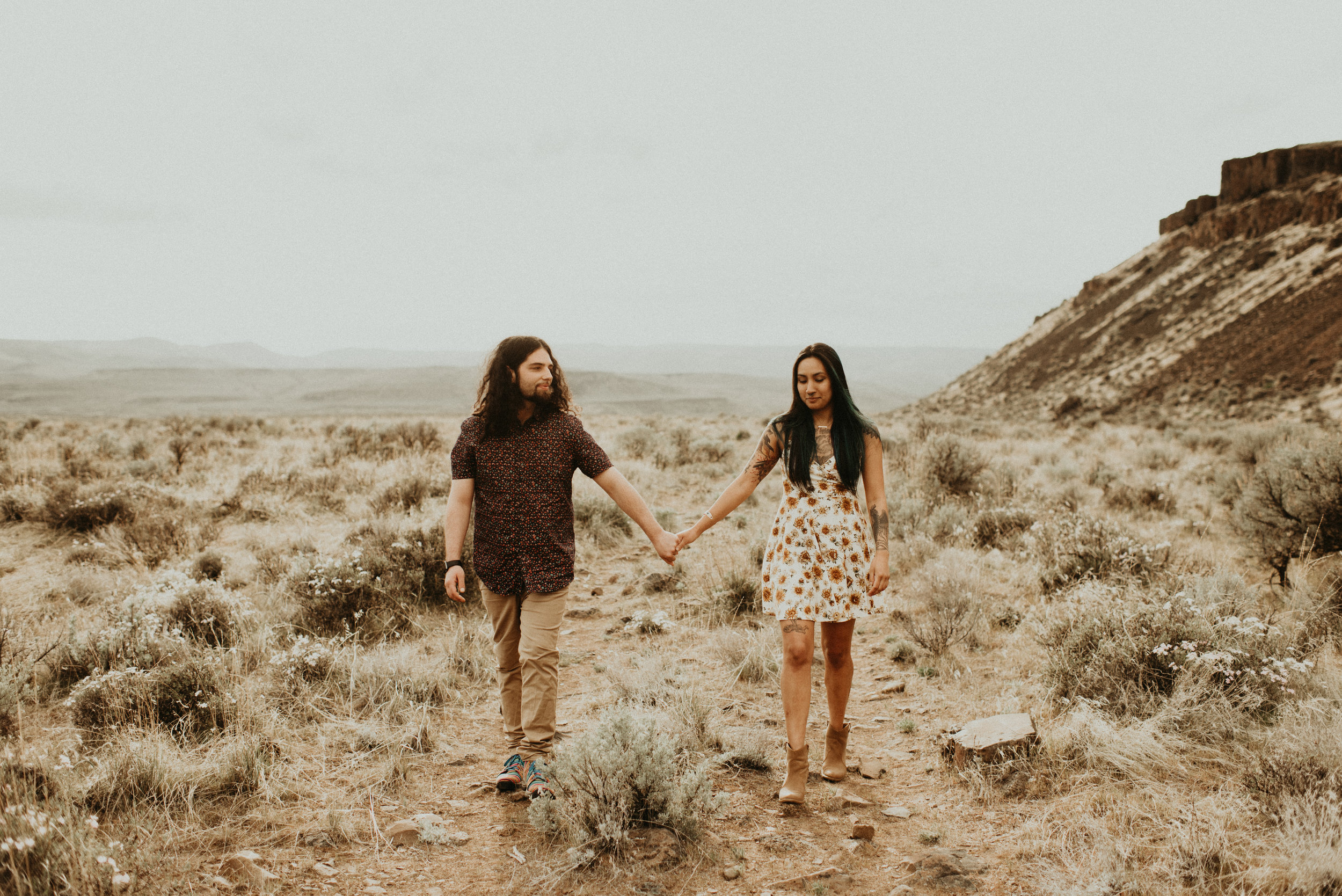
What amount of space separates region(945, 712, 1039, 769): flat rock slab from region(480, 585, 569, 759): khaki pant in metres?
2.12

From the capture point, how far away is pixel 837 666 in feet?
12.2

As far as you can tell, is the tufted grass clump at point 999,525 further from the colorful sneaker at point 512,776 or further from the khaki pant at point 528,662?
the colorful sneaker at point 512,776

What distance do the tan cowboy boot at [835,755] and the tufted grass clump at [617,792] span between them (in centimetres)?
76

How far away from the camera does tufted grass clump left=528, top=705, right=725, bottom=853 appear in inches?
121

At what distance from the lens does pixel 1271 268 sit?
32500 mm

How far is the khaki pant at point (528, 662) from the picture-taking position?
349 cm

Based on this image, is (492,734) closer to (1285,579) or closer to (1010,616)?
(1010,616)

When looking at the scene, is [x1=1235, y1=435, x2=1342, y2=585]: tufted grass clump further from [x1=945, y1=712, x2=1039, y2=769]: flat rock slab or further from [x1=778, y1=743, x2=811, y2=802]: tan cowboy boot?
[x1=778, y1=743, x2=811, y2=802]: tan cowboy boot

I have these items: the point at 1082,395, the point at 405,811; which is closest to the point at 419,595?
the point at 405,811

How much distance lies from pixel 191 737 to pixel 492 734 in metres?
1.55

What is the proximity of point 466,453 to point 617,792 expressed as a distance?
1700mm

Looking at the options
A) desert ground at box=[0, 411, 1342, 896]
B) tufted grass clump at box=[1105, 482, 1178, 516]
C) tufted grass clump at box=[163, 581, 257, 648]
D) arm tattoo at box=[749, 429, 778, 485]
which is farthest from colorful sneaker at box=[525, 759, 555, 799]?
tufted grass clump at box=[1105, 482, 1178, 516]

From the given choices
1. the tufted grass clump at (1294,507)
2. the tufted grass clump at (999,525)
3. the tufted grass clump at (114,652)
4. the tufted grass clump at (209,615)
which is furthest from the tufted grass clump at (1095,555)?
the tufted grass clump at (114,652)

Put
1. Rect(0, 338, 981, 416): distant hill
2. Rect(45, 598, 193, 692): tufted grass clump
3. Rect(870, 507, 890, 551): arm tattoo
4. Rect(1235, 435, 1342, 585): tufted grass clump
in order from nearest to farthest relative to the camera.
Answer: Rect(870, 507, 890, 551): arm tattoo, Rect(45, 598, 193, 692): tufted grass clump, Rect(1235, 435, 1342, 585): tufted grass clump, Rect(0, 338, 981, 416): distant hill
